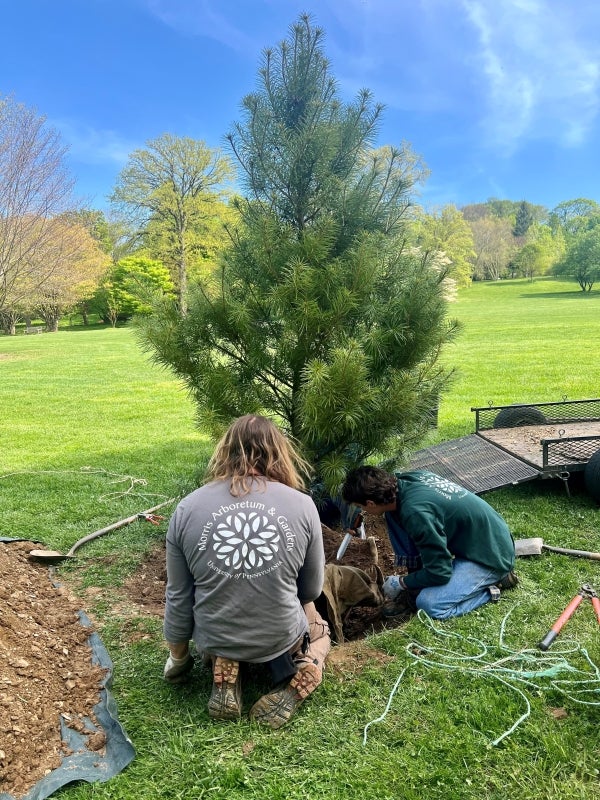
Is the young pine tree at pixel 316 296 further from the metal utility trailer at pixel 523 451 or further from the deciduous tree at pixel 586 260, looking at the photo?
the deciduous tree at pixel 586 260

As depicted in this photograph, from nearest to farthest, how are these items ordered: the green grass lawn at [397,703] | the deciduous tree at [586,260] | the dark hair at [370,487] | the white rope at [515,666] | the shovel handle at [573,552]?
the green grass lawn at [397,703] → the white rope at [515,666] → the dark hair at [370,487] → the shovel handle at [573,552] → the deciduous tree at [586,260]

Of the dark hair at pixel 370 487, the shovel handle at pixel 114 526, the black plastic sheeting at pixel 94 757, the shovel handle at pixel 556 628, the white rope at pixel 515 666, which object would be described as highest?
the dark hair at pixel 370 487

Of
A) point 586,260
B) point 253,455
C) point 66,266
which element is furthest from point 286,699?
point 586,260

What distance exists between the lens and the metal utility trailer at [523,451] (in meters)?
5.18

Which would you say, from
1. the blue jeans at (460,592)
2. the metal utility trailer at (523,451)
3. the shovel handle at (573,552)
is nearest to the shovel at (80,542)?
the blue jeans at (460,592)

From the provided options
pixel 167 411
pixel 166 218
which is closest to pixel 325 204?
pixel 167 411

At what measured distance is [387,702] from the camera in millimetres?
2705

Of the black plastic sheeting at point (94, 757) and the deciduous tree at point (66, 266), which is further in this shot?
the deciduous tree at point (66, 266)

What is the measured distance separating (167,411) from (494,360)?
914 cm

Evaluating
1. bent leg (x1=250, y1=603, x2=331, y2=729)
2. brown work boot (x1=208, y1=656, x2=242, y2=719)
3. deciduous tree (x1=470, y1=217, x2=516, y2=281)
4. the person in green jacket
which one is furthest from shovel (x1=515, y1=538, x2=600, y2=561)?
deciduous tree (x1=470, y1=217, x2=516, y2=281)

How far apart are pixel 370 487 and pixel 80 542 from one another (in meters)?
2.71

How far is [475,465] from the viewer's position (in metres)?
5.75

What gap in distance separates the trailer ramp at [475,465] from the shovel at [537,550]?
0.74m

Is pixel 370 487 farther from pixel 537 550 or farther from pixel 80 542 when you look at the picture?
pixel 80 542
